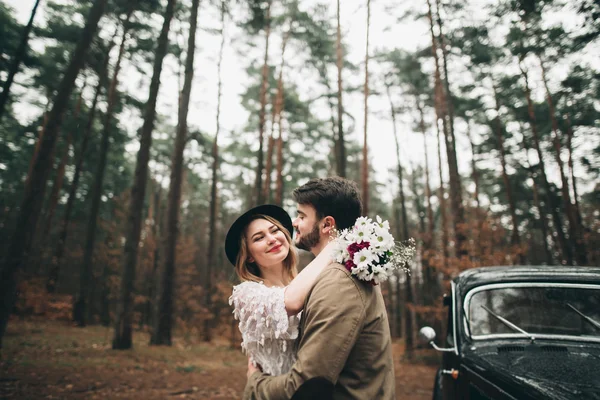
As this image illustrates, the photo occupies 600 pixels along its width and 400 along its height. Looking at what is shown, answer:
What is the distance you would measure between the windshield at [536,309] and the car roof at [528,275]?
0.06m

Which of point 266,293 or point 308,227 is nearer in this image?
point 266,293

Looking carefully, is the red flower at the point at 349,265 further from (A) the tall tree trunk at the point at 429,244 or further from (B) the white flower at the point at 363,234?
(A) the tall tree trunk at the point at 429,244

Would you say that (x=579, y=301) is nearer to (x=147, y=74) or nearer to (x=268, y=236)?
(x=268, y=236)

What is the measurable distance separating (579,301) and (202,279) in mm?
34155

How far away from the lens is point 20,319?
17359 millimetres

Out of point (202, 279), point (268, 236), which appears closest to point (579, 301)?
point (268, 236)

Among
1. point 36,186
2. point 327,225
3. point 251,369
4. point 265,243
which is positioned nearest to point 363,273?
point 327,225

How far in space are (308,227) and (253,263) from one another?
755mm

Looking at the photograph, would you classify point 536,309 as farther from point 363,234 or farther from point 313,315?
point 313,315

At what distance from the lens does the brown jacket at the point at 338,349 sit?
1.46 m

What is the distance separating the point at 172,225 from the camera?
13.2 metres

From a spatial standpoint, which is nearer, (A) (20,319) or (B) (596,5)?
(B) (596,5)

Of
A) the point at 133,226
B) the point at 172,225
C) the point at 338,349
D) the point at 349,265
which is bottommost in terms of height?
the point at 338,349

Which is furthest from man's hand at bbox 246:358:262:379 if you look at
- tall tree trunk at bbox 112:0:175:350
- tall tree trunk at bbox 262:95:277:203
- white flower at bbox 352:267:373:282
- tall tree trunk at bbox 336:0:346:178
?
tall tree trunk at bbox 262:95:277:203
